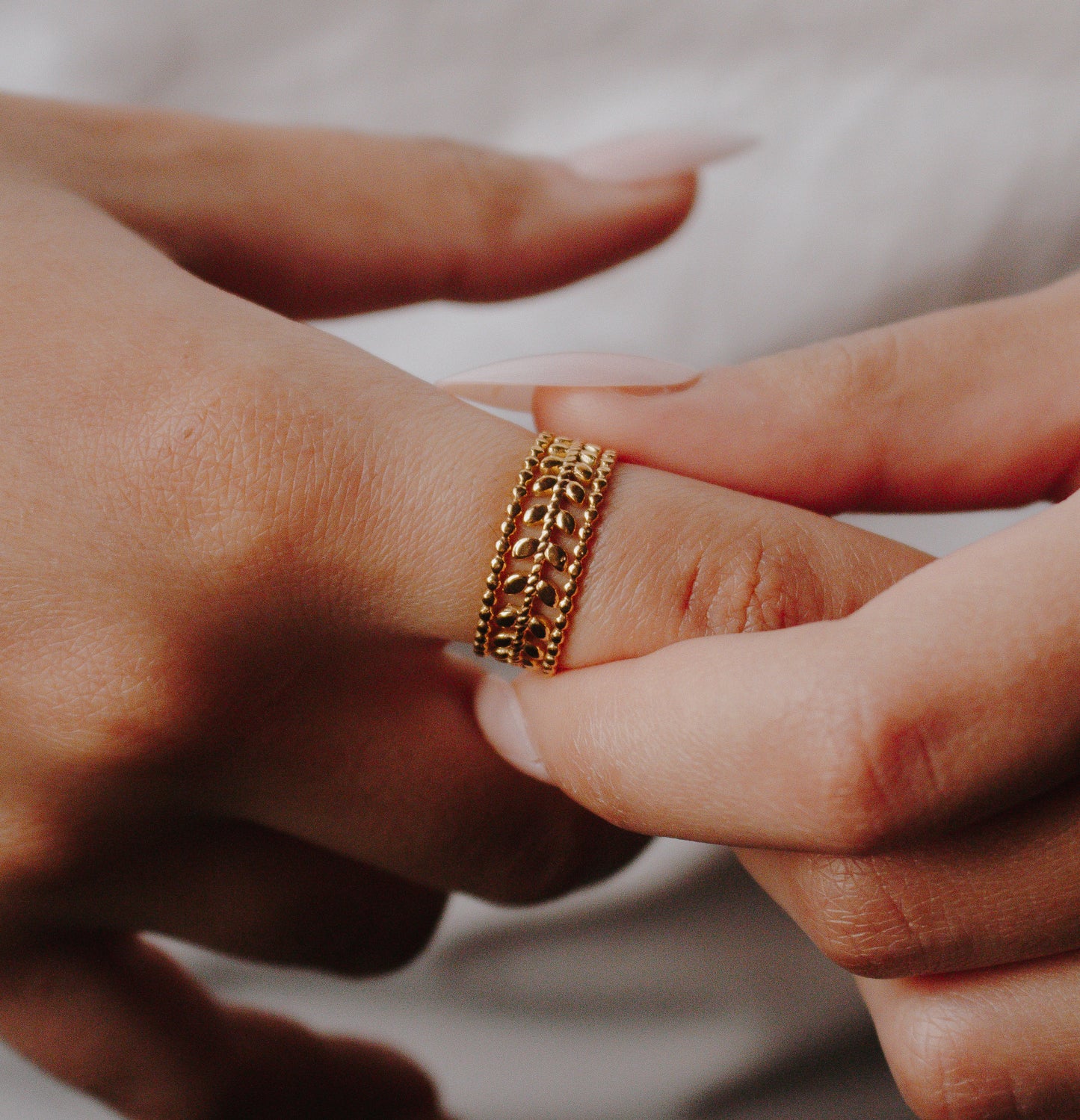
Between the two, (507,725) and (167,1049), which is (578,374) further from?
(167,1049)

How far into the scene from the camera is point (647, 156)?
1479 millimetres

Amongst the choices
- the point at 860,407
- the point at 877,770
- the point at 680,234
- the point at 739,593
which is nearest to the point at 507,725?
the point at 739,593

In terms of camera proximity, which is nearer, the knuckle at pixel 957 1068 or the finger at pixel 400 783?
the knuckle at pixel 957 1068

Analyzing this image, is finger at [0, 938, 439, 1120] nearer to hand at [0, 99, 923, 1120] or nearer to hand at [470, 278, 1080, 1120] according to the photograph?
hand at [0, 99, 923, 1120]

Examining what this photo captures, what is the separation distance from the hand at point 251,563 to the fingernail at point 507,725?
0.20 feet

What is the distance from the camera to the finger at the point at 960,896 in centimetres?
86

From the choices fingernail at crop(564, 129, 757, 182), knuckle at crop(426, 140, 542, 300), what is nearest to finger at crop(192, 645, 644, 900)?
knuckle at crop(426, 140, 542, 300)

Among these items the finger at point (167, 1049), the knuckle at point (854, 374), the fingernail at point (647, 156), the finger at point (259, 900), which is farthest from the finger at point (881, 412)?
the finger at point (167, 1049)

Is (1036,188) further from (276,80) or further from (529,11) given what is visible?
(276,80)

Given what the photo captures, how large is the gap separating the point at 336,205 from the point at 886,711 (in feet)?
2.90

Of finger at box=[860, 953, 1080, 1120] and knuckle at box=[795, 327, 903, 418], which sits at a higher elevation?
knuckle at box=[795, 327, 903, 418]

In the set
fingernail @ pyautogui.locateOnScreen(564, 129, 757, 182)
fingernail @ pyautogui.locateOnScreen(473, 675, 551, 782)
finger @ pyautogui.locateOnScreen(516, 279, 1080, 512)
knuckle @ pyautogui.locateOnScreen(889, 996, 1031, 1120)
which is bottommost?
knuckle @ pyautogui.locateOnScreen(889, 996, 1031, 1120)

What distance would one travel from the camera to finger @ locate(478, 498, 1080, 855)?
75cm

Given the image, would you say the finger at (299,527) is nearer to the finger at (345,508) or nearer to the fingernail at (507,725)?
the finger at (345,508)
